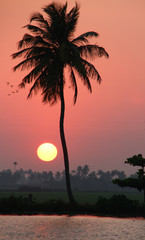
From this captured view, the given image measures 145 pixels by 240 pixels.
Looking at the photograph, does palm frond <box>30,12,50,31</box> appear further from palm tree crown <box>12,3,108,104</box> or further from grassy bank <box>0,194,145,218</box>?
grassy bank <box>0,194,145,218</box>

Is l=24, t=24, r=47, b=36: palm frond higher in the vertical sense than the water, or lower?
higher

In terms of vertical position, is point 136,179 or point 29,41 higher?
point 29,41

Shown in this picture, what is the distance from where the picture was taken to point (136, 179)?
28625 mm

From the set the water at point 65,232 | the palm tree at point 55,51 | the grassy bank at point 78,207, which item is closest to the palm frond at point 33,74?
the palm tree at point 55,51

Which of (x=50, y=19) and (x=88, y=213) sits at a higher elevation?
(x=50, y=19)

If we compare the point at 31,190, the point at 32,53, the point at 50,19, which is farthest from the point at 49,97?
the point at 31,190

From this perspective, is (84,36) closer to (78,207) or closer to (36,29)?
(36,29)

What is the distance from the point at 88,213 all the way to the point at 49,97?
389 inches

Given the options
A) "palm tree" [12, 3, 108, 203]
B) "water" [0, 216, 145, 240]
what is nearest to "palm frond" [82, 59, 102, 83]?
"palm tree" [12, 3, 108, 203]

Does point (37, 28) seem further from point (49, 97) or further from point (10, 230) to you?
point (10, 230)

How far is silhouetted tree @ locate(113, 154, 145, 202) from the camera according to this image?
28.2m

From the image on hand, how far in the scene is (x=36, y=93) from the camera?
30859 millimetres

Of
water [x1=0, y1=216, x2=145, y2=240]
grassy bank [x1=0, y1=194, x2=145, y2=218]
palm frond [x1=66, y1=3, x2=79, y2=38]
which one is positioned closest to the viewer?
water [x1=0, y1=216, x2=145, y2=240]

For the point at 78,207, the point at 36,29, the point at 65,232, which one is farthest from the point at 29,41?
the point at 65,232
